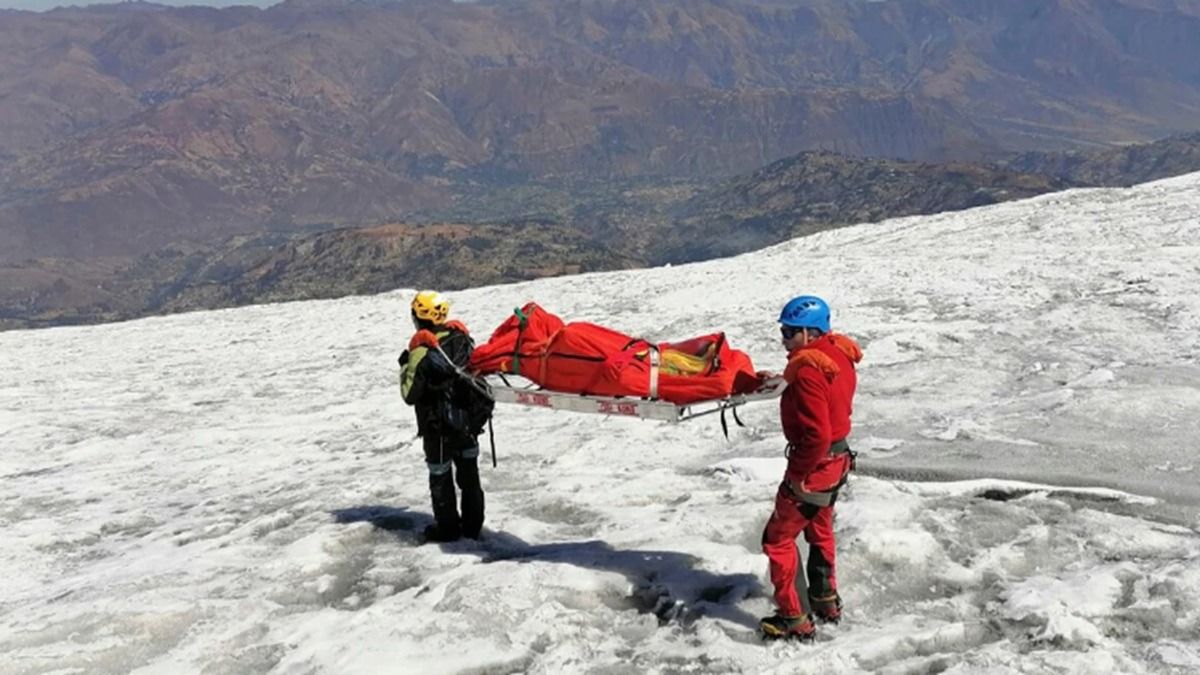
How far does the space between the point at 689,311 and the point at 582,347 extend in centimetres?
1364

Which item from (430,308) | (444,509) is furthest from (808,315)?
(444,509)

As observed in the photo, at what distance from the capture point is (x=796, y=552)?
6.66 meters

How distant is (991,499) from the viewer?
8805 millimetres

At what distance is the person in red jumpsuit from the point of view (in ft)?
20.5

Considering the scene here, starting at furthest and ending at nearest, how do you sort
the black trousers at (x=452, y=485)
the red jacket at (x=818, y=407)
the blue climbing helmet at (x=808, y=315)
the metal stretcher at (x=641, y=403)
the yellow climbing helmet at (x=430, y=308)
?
the black trousers at (x=452, y=485) < the yellow climbing helmet at (x=430, y=308) < the metal stretcher at (x=641, y=403) < the blue climbing helmet at (x=808, y=315) < the red jacket at (x=818, y=407)

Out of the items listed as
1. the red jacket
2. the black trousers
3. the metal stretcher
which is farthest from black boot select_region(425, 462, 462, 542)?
the red jacket

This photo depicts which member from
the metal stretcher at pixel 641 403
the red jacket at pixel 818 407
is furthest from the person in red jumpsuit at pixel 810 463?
the metal stretcher at pixel 641 403

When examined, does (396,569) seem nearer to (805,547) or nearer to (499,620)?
(499,620)

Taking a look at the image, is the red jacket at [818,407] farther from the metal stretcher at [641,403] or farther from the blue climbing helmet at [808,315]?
the metal stretcher at [641,403]

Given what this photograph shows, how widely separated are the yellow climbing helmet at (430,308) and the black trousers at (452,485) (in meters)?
1.24

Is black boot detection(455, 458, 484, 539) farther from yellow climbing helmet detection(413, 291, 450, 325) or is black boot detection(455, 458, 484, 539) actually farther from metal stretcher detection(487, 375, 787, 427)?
yellow climbing helmet detection(413, 291, 450, 325)

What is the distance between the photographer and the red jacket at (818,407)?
245 inches

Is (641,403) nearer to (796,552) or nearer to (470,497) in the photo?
(796,552)

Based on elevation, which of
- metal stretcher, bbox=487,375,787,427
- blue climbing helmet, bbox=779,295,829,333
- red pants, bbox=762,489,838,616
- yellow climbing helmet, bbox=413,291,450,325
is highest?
yellow climbing helmet, bbox=413,291,450,325
